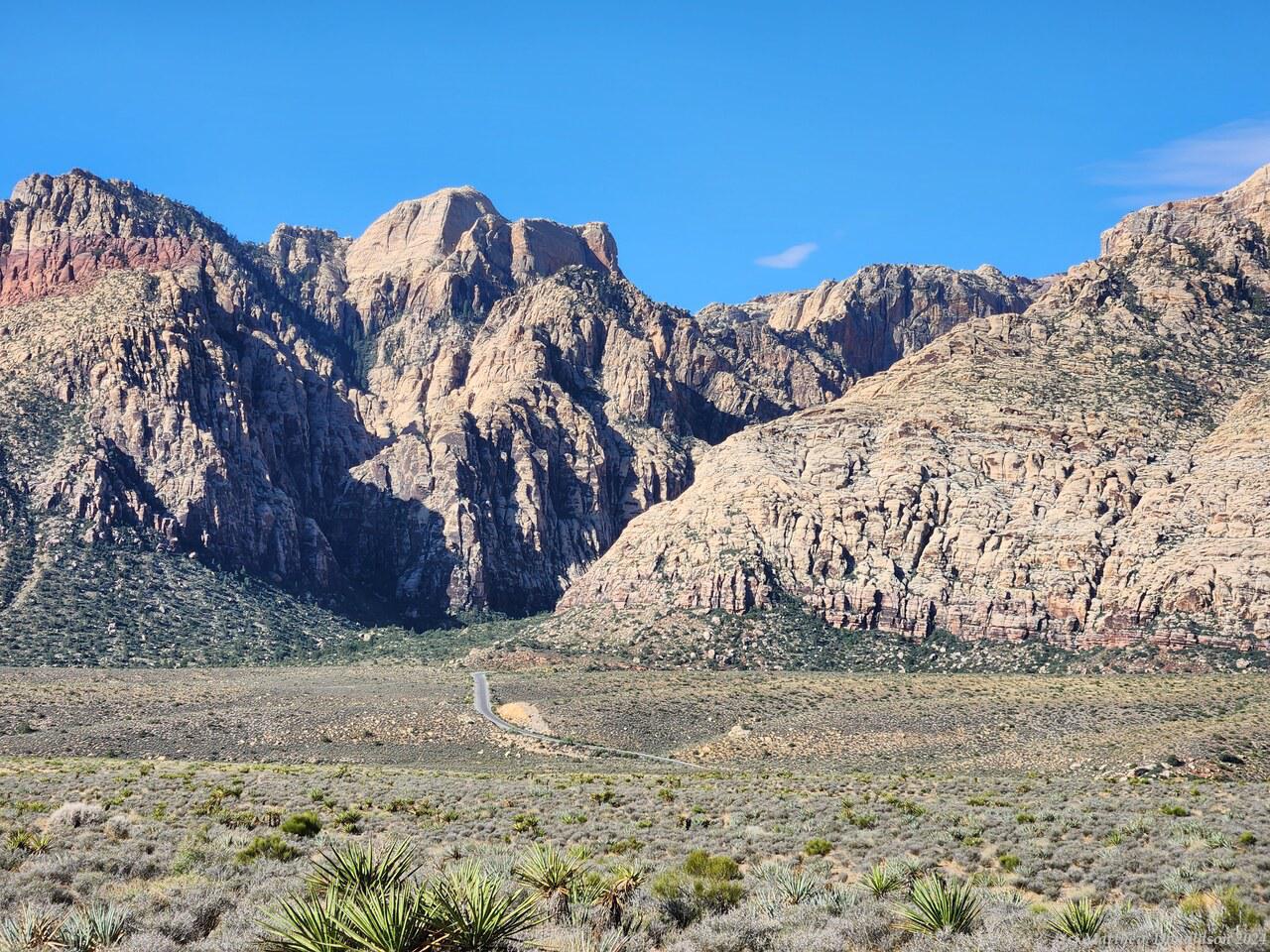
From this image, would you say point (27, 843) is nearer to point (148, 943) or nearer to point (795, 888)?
point (148, 943)

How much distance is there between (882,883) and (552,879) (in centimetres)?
612

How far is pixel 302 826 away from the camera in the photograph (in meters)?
26.6

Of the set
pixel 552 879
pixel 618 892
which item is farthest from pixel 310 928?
pixel 618 892

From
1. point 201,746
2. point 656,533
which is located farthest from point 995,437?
point 201,746

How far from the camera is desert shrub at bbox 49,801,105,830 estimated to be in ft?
84.6

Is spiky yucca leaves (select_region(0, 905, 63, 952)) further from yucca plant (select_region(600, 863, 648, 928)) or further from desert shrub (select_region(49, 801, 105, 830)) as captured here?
desert shrub (select_region(49, 801, 105, 830))

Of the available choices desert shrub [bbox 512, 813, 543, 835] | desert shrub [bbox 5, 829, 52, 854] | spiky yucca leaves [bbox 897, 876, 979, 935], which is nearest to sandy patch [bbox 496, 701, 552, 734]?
desert shrub [bbox 512, 813, 543, 835]

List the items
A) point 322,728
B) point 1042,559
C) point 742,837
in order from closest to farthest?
point 742,837 → point 322,728 → point 1042,559

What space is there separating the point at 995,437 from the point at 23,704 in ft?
269

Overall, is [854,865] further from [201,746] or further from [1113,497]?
[1113,497]

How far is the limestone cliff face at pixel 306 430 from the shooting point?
129375 millimetres

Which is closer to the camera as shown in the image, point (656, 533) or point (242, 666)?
point (242, 666)

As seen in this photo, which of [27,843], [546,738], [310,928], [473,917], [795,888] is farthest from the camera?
[546,738]

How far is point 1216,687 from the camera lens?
2719 inches
